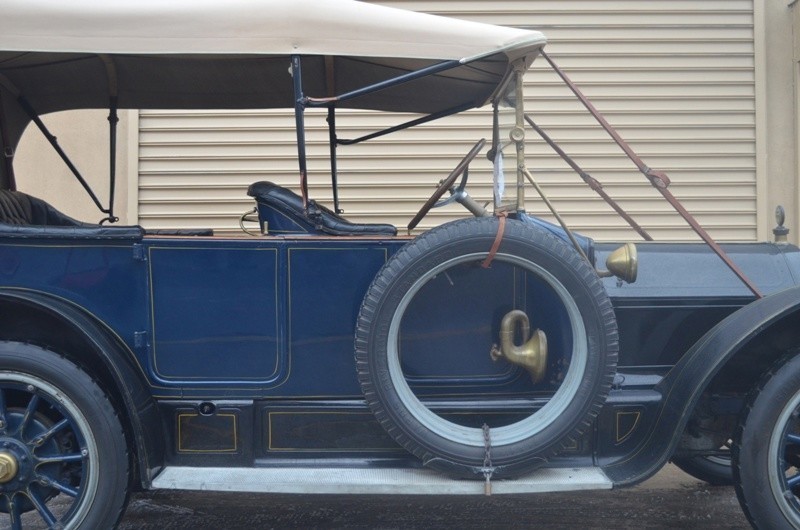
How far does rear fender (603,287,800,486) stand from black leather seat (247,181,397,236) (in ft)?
4.03

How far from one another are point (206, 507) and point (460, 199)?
1923 mm

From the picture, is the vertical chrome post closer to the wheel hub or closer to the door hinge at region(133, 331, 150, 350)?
the door hinge at region(133, 331, 150, 350)

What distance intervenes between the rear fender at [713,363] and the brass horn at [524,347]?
459 mm

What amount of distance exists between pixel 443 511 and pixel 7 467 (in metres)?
1.91

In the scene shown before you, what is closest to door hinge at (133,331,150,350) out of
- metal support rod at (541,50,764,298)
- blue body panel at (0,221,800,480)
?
blue body panel at (0,221,800,480)

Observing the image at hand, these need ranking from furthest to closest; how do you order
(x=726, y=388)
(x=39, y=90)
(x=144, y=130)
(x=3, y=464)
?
(x=144, y=130) → (x=39, y=90) → (x=726, y=388) → (x=3, y=464)

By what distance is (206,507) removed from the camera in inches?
154

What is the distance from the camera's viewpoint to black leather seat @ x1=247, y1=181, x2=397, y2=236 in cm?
312

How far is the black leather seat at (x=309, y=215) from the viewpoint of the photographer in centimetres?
312

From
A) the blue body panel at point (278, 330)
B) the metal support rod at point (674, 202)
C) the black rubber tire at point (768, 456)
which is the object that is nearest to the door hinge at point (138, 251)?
the blue body panel at point (278, 330)

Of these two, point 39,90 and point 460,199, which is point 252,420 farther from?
point 39,90

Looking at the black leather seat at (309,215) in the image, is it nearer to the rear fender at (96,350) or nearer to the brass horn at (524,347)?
the brass horn at (524,347)

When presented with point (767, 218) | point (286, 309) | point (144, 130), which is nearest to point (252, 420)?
point (286, 309)

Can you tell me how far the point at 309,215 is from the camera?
3.10 metres
